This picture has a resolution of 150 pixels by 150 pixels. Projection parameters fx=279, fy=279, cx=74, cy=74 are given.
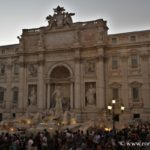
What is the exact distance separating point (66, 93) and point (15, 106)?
285 inches

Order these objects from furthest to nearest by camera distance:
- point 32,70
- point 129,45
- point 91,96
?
point 32,70 → point 91,96 → point 129,45

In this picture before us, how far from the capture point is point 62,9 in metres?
36.8

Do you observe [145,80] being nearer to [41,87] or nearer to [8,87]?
[41,87]

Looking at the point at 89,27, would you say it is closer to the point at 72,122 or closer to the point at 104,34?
the point at 104,34

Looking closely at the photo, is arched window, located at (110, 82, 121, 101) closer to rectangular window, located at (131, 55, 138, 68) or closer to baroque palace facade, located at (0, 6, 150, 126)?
baroque palace facade, located at (0, 6, 150, 126)

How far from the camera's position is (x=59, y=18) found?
36.7 metres

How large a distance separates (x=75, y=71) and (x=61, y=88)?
11.2 feet

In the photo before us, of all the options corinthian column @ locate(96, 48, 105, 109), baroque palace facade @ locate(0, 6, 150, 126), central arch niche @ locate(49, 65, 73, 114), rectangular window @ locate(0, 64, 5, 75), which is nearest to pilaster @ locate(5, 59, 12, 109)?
baroque palace facade @ locate(0, 6, 150, 126)

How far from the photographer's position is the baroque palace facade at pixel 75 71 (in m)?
32.0

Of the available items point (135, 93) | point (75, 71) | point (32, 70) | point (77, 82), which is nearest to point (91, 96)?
point (77, 82)

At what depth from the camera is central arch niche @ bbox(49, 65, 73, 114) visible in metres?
34.4

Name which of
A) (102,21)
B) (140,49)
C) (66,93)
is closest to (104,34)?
(102,21)

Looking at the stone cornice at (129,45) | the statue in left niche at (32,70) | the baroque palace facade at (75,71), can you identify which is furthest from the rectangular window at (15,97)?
the stone cornice at (129,45)

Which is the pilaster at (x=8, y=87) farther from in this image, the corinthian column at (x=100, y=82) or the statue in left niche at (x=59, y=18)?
the corinthian column at (x=100, y=82)
